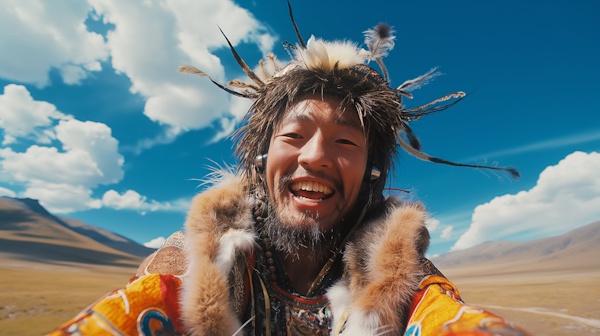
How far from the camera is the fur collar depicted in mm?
1535

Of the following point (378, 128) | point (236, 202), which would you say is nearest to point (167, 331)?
point (236, 202)

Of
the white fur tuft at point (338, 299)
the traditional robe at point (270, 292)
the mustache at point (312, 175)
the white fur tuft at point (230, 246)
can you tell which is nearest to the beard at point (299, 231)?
the mustache at point (312, 175)

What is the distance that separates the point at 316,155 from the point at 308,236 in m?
0.62

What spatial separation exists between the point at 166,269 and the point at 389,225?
5.53 ft

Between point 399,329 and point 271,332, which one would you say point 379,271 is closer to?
point 399,329

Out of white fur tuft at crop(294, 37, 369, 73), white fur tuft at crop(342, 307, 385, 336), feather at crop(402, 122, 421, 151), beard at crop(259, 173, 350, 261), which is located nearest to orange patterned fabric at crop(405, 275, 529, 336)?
white fur tuft at crop(342, 307, 385, 336)

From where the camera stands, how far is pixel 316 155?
6.64 feet

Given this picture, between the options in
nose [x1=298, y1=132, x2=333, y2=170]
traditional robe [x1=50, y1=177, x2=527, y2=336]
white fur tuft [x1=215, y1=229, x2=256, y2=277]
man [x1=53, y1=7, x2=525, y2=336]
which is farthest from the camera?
nose [x1=298, y1=132, x2=333, y2=170]

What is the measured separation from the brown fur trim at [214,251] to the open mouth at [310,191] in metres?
0.39

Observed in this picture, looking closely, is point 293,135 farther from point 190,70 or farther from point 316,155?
point 190,70

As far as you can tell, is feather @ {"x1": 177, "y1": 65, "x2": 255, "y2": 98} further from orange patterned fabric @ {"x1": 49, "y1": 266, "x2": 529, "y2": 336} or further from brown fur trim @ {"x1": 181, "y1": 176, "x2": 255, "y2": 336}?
orange patterned fabric @ {"x1": 49, "y1": 266, "x2": 529, "y2": 336}

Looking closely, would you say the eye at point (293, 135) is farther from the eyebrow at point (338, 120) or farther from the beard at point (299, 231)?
the beard at point (299, 231)

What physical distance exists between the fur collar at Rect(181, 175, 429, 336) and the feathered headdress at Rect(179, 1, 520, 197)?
64 centimetres

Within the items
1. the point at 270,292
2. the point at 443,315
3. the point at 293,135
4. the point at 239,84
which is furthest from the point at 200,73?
the point at 443,315
